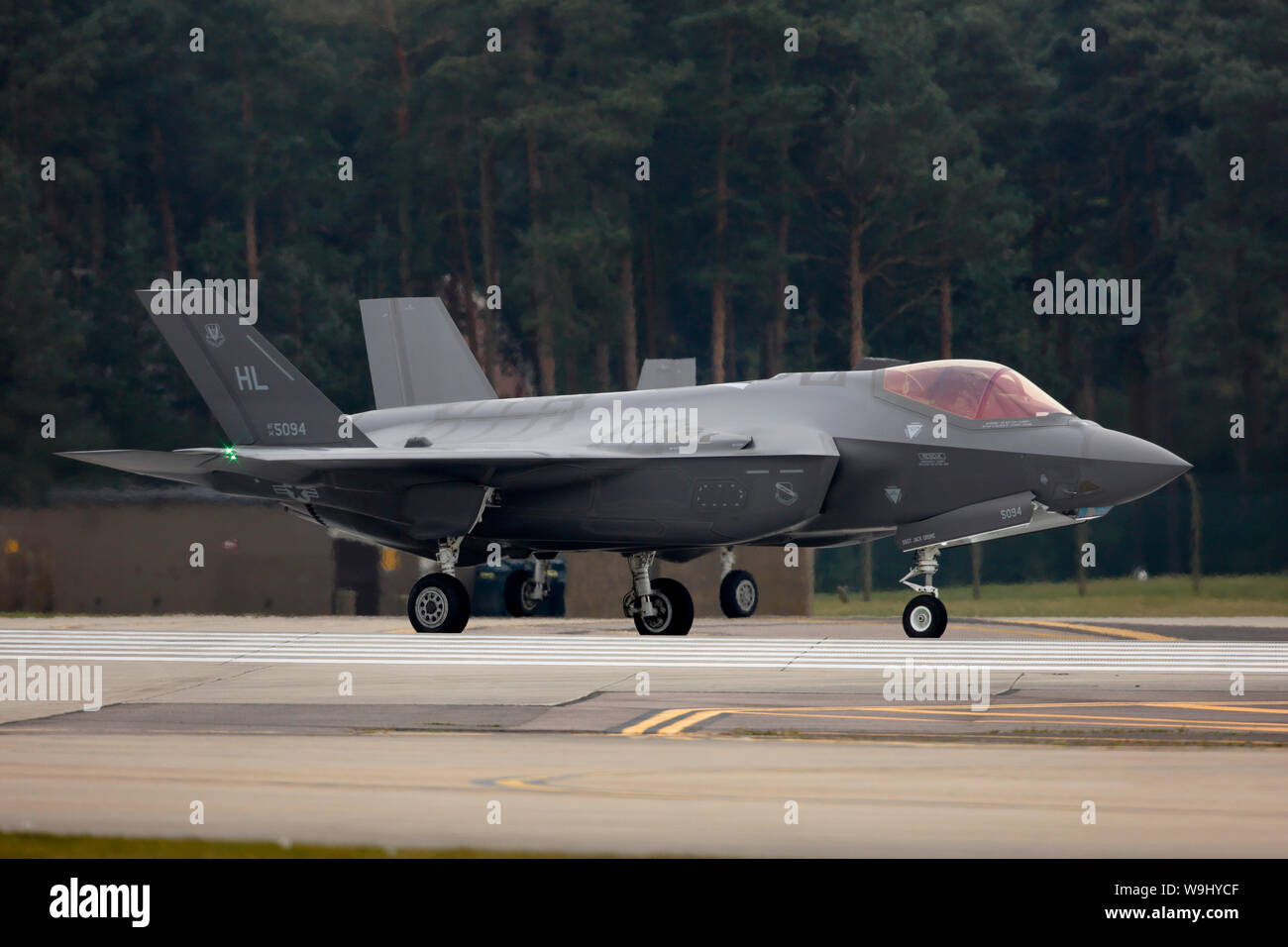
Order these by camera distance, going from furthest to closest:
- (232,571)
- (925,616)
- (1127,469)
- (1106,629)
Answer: (232,571) → (1106,629) → (925,616) → (1127,469)

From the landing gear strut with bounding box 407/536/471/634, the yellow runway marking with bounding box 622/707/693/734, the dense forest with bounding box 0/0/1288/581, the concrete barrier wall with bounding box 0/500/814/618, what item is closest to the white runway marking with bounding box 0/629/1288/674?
the landing gear strut with bounding box 407/536/471/634

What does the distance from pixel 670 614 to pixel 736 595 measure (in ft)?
11.9

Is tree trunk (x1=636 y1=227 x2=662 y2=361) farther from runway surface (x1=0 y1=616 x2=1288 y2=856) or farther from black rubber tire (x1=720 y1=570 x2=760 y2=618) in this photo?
runway surface (x1=0 y1=616 x2=1288 y2=856)

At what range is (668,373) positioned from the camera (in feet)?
77.6

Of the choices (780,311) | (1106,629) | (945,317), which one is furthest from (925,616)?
(945,317)

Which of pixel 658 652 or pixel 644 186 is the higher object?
pixel 644 186

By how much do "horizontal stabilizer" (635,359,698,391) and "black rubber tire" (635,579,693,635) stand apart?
161 inches

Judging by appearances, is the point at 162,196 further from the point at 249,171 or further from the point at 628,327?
the point at 628,327

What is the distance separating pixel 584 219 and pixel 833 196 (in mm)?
8042

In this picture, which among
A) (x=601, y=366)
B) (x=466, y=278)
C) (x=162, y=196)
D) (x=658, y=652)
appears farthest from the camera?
(x=162, y=196)

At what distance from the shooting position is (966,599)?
95.9ft

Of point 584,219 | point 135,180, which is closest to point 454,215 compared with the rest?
point 584,219

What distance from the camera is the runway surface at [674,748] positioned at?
7.07 m
